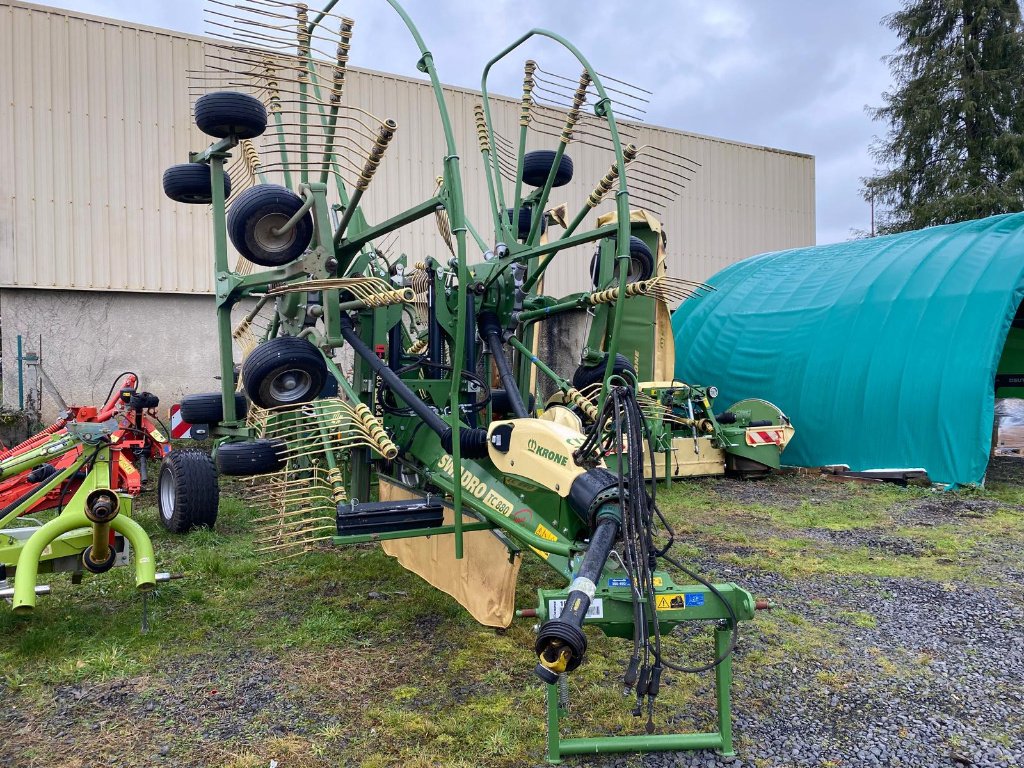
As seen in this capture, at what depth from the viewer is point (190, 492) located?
6305 mm

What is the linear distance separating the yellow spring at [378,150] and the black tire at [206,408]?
96.9 inches

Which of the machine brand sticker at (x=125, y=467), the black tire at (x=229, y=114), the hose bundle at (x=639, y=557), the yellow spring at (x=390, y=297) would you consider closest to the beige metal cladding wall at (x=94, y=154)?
the machine brand sticker at (x=125, y=467)

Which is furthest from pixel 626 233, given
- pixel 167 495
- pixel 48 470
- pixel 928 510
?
pixel 928 510

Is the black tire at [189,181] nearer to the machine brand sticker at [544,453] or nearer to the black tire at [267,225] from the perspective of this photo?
the black tire at [267,225]

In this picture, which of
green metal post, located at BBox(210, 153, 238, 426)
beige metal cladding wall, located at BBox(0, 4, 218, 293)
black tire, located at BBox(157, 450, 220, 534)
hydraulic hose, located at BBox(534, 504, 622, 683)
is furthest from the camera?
beige metal cladding wall, located at BBox(0, 4, 218, 293)

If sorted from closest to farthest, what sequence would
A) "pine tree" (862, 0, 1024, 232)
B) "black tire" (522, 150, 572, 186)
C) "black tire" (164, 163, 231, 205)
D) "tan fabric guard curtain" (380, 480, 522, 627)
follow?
"tan fabric guard curtain" (380, 480, 522, 627) → "black tire" (164, 163, 231, 205) → "black tire" (522, 150, 572, 186) → "pine tree" (862, 0, 1024, 232)

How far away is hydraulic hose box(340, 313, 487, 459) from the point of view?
13.2 feet

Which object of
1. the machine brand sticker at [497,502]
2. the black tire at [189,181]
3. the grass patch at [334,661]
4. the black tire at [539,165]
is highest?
the black tire at [539,165]

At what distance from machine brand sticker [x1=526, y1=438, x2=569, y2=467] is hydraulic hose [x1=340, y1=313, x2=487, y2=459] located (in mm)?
392

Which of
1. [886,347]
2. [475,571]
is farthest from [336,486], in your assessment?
[886,347]

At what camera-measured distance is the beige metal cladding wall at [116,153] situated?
1012 centimetres

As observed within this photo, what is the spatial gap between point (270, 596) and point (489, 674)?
1.87 meters

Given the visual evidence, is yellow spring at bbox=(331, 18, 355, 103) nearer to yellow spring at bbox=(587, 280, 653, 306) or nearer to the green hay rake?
the green hay rake

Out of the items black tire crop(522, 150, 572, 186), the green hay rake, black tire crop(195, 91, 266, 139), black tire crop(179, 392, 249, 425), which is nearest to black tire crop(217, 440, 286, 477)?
the green hay rake
